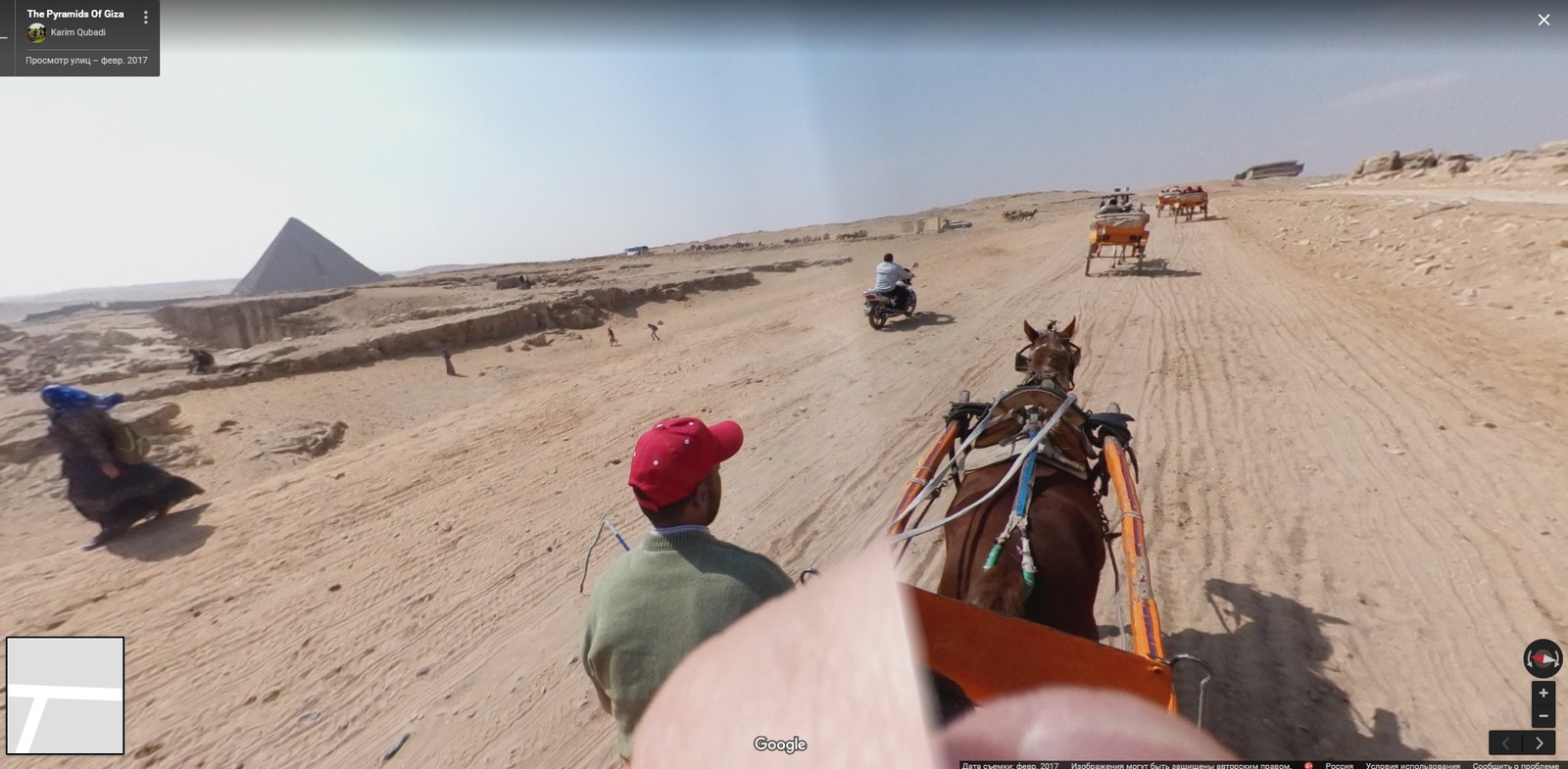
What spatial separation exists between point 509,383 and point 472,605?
921 cm

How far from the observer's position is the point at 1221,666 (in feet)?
9.08

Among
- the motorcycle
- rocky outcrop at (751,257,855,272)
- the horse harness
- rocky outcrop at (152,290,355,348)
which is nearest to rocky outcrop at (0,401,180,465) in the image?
the horse harness

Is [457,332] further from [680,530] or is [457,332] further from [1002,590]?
[1002,590]

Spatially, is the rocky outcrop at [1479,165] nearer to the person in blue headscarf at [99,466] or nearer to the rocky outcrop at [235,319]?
the person in blue headscarf at [99,466]

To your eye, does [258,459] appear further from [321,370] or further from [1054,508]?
[1054,508]

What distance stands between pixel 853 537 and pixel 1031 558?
200 cm

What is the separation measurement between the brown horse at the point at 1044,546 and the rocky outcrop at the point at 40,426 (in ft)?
35.4

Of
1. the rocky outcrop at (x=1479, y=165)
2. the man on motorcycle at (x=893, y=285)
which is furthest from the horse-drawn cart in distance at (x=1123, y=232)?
the rocky outcrop at (x=1479, y=165)

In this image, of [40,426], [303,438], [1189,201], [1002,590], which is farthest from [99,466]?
[1189,201]

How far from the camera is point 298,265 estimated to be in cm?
5647

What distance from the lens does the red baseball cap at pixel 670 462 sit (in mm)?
1513

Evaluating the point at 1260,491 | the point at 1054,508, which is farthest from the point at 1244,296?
the point at 1054,508

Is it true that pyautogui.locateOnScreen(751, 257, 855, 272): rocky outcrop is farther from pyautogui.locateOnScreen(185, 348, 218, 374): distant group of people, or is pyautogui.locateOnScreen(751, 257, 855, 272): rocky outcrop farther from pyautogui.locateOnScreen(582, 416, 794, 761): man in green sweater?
pyautogui.locateOnScreen(582, 416, 794, 761): man in green sweater

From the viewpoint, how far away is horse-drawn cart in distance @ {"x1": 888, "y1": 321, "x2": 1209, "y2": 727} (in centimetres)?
170
